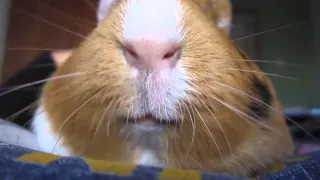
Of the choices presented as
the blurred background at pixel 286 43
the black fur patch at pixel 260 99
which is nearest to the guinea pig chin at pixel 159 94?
the black fur patch at pixel 260 99

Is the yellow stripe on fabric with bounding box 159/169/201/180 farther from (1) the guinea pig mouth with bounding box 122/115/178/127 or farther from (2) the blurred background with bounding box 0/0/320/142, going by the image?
(2) the blurred background with bounding box 0/0/320/142

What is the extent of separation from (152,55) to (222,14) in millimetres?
226

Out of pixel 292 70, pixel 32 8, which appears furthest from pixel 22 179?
pixel 292 70

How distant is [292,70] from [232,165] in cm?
179

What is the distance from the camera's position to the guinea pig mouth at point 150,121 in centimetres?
52

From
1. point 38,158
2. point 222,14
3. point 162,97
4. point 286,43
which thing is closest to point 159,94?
point 162,97

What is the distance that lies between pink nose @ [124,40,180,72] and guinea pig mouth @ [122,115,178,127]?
0.06 meters

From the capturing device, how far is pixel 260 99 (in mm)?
637

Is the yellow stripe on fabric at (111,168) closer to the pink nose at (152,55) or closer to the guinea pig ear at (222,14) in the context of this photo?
the pink nose at (152,55)

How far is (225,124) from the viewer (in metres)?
0.56

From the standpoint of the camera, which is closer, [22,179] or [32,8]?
[22,179]

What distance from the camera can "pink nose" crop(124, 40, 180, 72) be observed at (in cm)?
48

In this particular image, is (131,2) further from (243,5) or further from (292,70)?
(292,70)

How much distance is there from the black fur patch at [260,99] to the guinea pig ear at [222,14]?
0.08 meters
